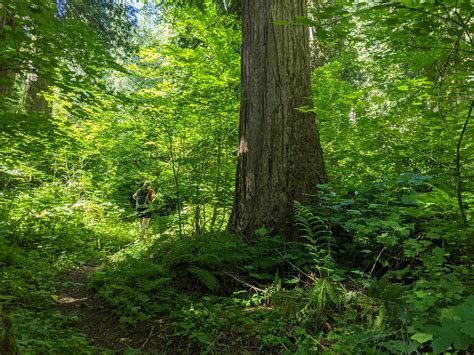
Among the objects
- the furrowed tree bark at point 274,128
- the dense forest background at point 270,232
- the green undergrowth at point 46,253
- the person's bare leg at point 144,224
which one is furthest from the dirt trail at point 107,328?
the person's bare leg at point 144,224

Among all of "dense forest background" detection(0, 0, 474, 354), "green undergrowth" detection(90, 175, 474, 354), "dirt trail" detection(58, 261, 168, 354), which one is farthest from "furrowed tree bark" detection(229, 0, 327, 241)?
"dirt trail" detection(58, 261, 168, 354)

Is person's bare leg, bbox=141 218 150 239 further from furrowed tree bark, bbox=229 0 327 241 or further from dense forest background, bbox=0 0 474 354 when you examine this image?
furrowed tree bark, bbox=229 0 327 241

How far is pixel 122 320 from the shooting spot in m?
3.30

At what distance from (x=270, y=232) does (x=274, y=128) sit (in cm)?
129

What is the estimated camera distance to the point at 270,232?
412cm

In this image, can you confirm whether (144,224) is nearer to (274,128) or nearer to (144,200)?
(144,200)

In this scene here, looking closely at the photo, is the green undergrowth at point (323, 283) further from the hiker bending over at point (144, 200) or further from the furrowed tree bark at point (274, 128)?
the hiker bending over at point (144, 200)

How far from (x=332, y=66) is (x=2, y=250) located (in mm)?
6861

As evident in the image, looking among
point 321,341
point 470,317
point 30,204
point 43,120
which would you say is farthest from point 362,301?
point 30,204

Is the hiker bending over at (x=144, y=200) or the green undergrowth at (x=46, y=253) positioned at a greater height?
the hiker bending over at (x=144, y=200)

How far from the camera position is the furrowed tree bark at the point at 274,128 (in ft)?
13.8

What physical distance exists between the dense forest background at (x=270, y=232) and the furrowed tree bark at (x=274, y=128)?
0.22 metres

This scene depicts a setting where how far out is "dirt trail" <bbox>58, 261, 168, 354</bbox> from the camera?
3.03 metres

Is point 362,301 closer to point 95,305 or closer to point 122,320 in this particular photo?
point 122,320
